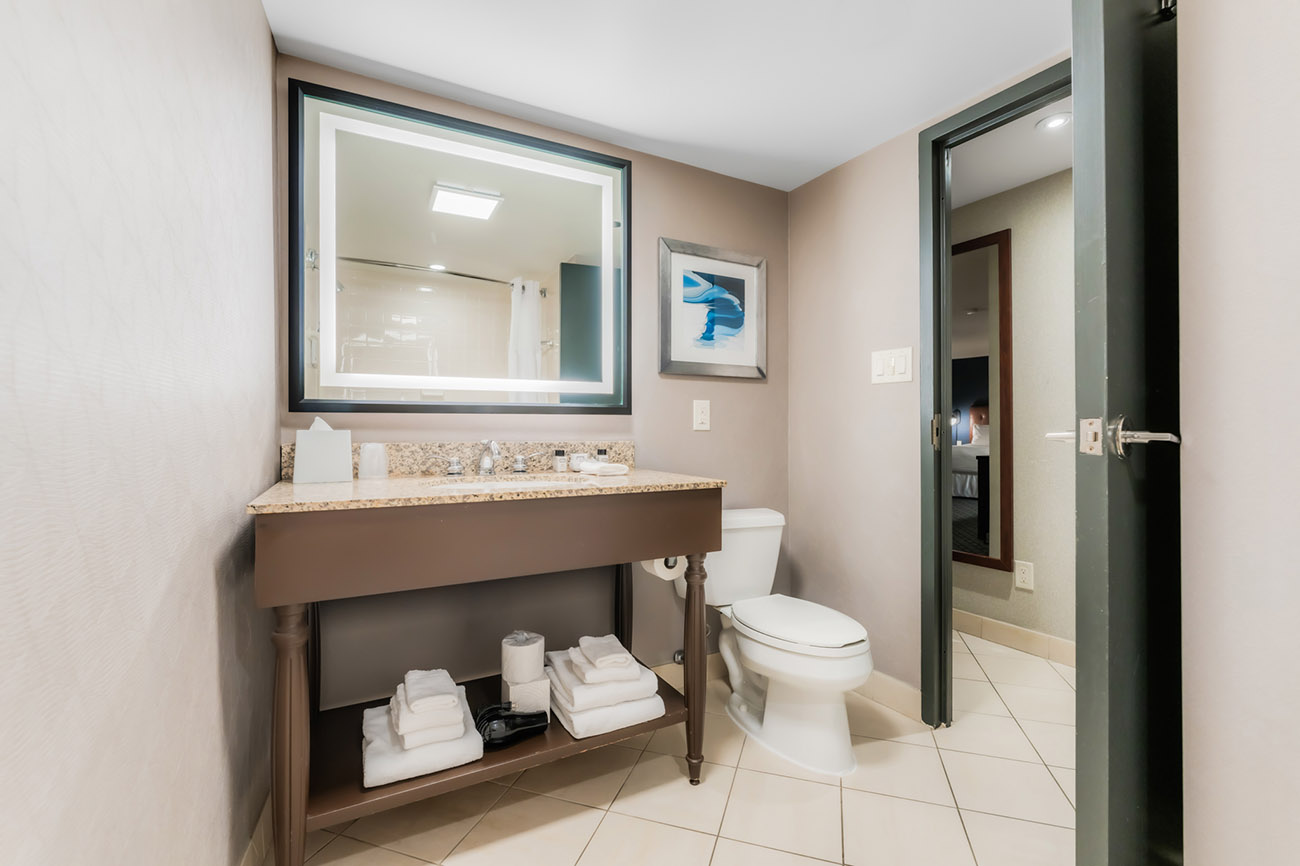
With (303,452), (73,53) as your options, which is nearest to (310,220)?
(303,452)

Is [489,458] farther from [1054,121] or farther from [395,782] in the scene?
[1054,121]

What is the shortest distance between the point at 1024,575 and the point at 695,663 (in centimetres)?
188

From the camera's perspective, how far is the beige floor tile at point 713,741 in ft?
5.74

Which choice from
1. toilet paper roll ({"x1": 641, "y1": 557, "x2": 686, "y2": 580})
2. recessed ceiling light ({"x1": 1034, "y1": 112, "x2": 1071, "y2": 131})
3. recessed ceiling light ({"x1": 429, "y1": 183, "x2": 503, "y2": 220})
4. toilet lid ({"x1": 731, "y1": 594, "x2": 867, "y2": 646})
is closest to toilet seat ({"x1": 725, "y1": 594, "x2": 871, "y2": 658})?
toilet lid ({"x1": 731, "y1": 594, "x2": 867, "y2": 646})

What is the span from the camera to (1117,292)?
817mm

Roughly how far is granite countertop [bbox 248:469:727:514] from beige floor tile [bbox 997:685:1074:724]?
1507mm

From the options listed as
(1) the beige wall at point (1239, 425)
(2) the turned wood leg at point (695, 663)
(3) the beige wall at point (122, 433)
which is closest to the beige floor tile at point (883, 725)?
(2) the turned wood leg at point (695, 663)

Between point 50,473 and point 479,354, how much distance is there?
1303 millimetres

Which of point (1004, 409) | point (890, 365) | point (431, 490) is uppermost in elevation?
point (890, 365)

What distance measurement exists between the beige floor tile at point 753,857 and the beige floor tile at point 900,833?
0.11m

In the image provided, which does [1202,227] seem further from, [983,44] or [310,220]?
[310,220]

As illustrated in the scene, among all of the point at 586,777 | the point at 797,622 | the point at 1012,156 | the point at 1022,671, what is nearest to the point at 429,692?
the point at 586,777

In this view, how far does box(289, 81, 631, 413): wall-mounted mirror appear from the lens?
164 centimetres

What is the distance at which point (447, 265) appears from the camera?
1800mm
